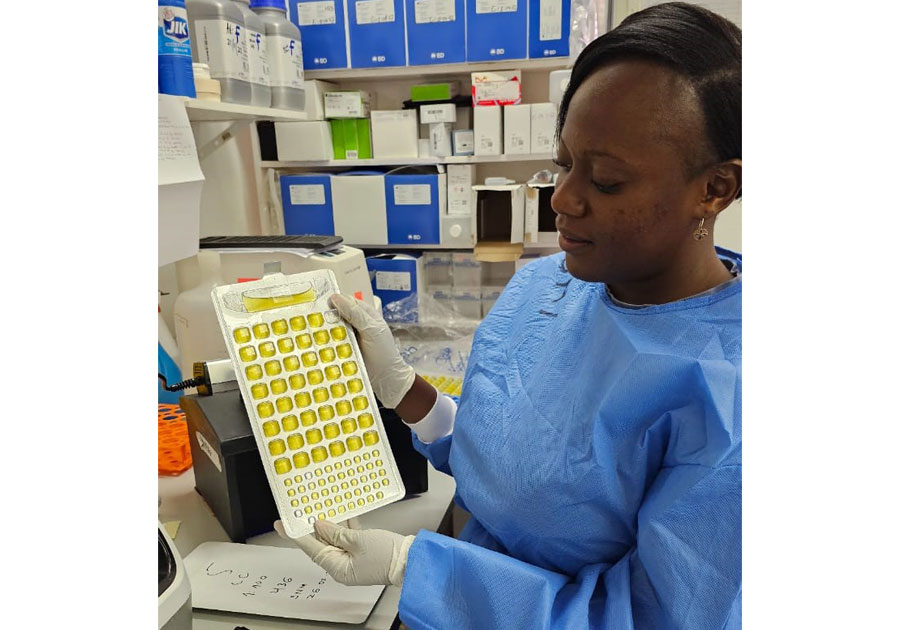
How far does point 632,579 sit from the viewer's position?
68 centimetres

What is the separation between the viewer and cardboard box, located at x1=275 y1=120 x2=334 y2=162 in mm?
2244

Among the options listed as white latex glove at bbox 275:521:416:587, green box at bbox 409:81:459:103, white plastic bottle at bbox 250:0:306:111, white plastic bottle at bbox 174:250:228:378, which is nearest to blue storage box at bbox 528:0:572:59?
green box at bbox 409:81:459:103

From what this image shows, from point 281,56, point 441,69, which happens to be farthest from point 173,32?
point 441,69

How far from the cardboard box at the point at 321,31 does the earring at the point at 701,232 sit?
6.06 feet

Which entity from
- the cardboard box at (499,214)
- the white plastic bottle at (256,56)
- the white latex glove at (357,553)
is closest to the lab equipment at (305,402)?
the white latex glove at (357,553)

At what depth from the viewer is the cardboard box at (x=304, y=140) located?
224 cm

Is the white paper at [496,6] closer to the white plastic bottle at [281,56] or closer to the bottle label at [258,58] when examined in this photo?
the white plastic bottle at [281,56]

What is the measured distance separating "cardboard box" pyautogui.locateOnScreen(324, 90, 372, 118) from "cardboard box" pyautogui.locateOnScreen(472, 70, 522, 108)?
0.47m

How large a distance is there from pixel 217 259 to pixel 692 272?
113 centimetres

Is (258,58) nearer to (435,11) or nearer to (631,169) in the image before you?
(435,11)

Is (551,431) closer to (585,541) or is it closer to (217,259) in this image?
(585,541)

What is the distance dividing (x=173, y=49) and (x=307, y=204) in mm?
1231
